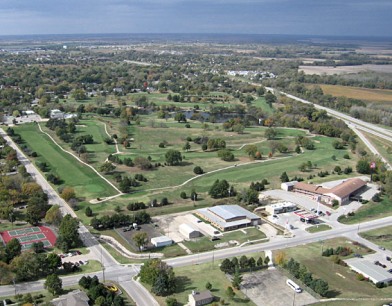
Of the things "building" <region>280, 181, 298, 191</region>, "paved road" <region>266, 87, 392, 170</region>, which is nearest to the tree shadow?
"building" <region>280, 181, 298, 191</region>

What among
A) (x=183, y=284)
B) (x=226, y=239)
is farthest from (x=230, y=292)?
(x=226, y=239)

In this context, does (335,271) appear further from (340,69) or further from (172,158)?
(340,69)

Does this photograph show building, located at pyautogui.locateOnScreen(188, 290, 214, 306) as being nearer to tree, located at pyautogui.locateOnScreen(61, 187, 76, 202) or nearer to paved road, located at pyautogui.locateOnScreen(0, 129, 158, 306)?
paved road, located at pyautogui.locateOnScreen(0, 129, 158, 306)

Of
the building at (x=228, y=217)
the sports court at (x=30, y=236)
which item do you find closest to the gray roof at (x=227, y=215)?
the building at (x=228, y=217)

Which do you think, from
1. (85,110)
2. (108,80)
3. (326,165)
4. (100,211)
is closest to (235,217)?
(100,211)

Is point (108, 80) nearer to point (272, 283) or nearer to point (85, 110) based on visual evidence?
point (85, 110)

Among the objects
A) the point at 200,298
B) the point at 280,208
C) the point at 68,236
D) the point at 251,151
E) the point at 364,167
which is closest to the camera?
the point at 200,298
